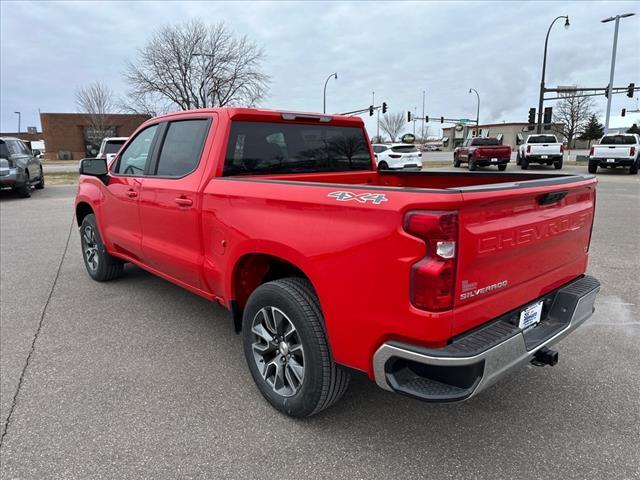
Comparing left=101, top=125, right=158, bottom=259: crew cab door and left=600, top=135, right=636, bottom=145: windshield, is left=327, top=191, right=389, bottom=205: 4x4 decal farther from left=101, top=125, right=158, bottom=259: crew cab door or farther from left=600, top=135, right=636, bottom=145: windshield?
left=600, top=135, right=636, bottom=145: windshield

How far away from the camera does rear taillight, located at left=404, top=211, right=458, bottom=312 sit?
200 cm

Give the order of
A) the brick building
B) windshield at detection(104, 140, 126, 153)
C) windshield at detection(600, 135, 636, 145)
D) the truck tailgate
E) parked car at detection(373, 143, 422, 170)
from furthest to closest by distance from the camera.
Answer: the brick building
parked car at detection(373, 143, 422, 170)
windshield at detection(600, 135, 636, 145)
windshield at detection(104, 140, 126, 153)
the truck tailgate

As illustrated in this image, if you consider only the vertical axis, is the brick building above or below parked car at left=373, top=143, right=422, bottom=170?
above

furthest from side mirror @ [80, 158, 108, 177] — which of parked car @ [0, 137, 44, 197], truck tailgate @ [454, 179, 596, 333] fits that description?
parked car @ [0, 137, 44, 197]

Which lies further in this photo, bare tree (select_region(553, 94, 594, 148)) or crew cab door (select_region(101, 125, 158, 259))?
bare tree (select_region(553, 94, 594, 148))

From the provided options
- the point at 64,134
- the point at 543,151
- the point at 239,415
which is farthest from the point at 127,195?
the point at 64,134

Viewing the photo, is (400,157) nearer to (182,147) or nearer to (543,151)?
(543,151)


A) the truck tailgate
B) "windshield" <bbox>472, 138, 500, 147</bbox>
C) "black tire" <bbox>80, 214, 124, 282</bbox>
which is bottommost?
"black tire" <bbox>80, 214, 124, 282</bbox>

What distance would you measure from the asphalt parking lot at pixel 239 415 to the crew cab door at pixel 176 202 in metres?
0.71

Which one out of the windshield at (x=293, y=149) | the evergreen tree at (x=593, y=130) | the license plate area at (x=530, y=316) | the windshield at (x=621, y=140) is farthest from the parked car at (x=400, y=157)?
the evergreen tree at (x=593, y=130)

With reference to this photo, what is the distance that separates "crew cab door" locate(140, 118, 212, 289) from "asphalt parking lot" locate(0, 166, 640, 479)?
707 millimetres

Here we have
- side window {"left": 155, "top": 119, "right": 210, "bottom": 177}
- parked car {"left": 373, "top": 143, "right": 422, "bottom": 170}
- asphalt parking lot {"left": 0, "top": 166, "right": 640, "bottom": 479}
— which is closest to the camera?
asphalt parking lot {"left": 0, "top": 166, "right": 640, "bottom": 479}

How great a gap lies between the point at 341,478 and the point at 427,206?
143 centimetres

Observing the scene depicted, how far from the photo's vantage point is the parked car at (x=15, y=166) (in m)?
13.9
